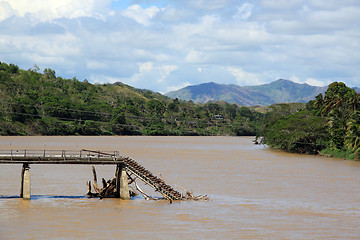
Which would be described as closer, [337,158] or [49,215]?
[49,215]

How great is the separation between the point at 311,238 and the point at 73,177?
113 ft

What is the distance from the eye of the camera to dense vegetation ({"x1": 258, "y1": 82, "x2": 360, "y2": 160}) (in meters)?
88.4

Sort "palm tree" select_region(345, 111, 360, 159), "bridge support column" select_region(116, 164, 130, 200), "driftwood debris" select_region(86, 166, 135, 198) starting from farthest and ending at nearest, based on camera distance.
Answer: "palm tree" select_region(345, 111, 360, 159) → "driftwood debris" select_region(86, 166, 135, 198) → "bridge support column" select_region(116, 164, 130, 200)

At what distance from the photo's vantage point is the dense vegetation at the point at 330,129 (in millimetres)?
88375

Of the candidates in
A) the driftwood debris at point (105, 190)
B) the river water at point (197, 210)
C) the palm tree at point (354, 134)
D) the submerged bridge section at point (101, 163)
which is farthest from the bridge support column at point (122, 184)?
the palm tree at point (354, 134)

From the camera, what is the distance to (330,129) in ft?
322

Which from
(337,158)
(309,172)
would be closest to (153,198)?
(309,172)

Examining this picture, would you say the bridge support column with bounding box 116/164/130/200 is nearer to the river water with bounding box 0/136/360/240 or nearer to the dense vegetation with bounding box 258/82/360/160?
the river water with bounding box 0/136/360/240

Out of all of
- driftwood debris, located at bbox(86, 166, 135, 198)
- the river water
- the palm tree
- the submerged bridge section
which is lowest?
the river water

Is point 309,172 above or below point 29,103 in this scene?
below

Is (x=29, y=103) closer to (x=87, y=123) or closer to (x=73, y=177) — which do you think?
(x=87, y=123)

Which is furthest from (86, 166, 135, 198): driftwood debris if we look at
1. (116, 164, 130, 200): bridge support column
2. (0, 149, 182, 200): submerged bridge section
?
(116, 164, 130, 200): bridge support column

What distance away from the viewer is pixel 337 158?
94500mm

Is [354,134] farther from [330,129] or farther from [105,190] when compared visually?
[105,190]
